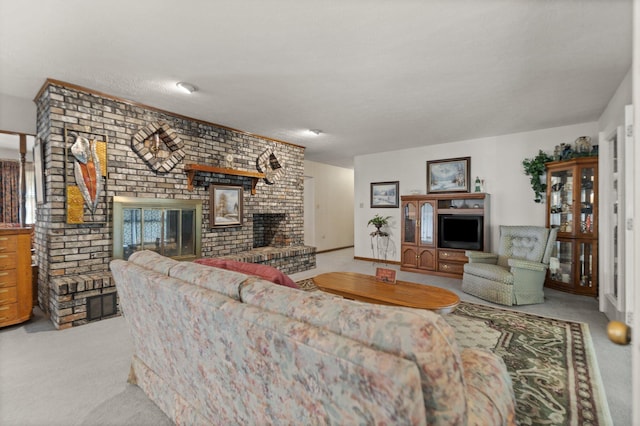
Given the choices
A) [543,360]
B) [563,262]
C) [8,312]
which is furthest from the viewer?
[563,262]

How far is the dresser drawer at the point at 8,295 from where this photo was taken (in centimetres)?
291

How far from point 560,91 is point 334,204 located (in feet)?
19.0

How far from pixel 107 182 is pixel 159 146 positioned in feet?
2.51

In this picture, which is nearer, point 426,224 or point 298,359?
point 298,359

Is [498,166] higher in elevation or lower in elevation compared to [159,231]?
higher

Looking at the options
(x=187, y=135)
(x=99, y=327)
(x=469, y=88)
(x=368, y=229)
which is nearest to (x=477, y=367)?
(x=469, y=88)

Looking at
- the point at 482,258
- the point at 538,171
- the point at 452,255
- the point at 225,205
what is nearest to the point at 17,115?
the point at 225,205

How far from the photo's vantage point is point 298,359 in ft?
2.92

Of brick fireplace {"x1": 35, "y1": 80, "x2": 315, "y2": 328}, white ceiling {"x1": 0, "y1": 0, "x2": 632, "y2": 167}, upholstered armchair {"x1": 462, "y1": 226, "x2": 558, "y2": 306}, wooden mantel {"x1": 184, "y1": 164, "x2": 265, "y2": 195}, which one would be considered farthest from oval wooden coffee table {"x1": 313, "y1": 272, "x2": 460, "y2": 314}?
wooden mantel {"x1": 184, "y1": 164, "x2": 265, "y2": 195}

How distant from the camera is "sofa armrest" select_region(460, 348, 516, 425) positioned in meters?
1.02

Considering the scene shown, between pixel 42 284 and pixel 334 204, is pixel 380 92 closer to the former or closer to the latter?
pixel 42 284

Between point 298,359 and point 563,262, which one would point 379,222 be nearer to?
point 563,262

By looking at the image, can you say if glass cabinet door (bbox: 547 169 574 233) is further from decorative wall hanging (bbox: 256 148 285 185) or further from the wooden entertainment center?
decorative wall hanging (bbox: 256 148 285 185)

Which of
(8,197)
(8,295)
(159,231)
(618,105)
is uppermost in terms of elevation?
(618,105)
